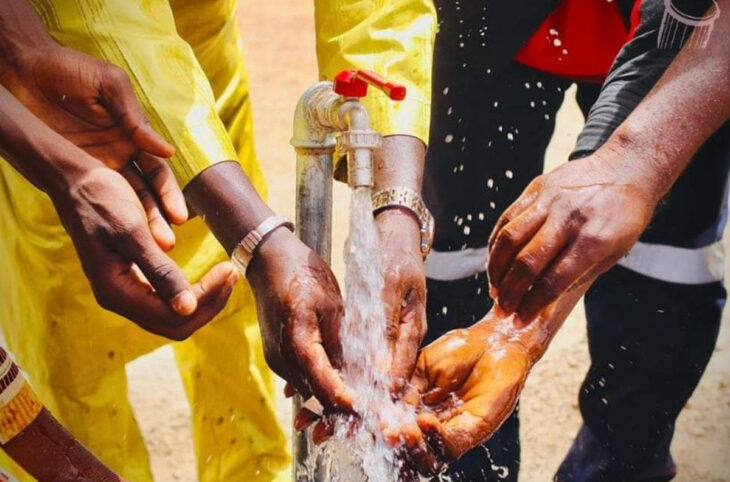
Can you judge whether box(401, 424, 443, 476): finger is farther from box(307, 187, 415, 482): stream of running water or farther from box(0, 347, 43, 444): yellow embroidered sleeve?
box(0, 347, 43, 444): yellow embroidered sleeve

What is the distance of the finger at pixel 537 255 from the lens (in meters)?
1.78

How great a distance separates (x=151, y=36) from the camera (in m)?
1.83

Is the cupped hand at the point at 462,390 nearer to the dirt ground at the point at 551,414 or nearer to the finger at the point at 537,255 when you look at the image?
the finger at the point at 537,255

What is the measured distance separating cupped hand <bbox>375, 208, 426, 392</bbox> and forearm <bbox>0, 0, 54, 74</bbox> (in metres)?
0.65

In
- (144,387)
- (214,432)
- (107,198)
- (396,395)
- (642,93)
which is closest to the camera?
(107,198)

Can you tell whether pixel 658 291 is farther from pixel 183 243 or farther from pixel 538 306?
pixel 183 243

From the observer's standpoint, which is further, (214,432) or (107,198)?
(214,432)

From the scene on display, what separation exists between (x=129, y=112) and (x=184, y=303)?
338mm

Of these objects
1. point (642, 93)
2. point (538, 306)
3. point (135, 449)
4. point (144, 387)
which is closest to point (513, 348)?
point (538, 306)

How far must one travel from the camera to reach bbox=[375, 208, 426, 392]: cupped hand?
1773 mm

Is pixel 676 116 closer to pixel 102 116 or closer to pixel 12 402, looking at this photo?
pixel 102 116

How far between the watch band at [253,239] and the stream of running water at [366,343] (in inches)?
4.9

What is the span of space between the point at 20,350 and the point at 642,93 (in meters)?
1.45

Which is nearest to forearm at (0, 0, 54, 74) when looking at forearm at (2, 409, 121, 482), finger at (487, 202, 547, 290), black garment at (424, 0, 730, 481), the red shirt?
forearm at (2, 409, 121, 482)
